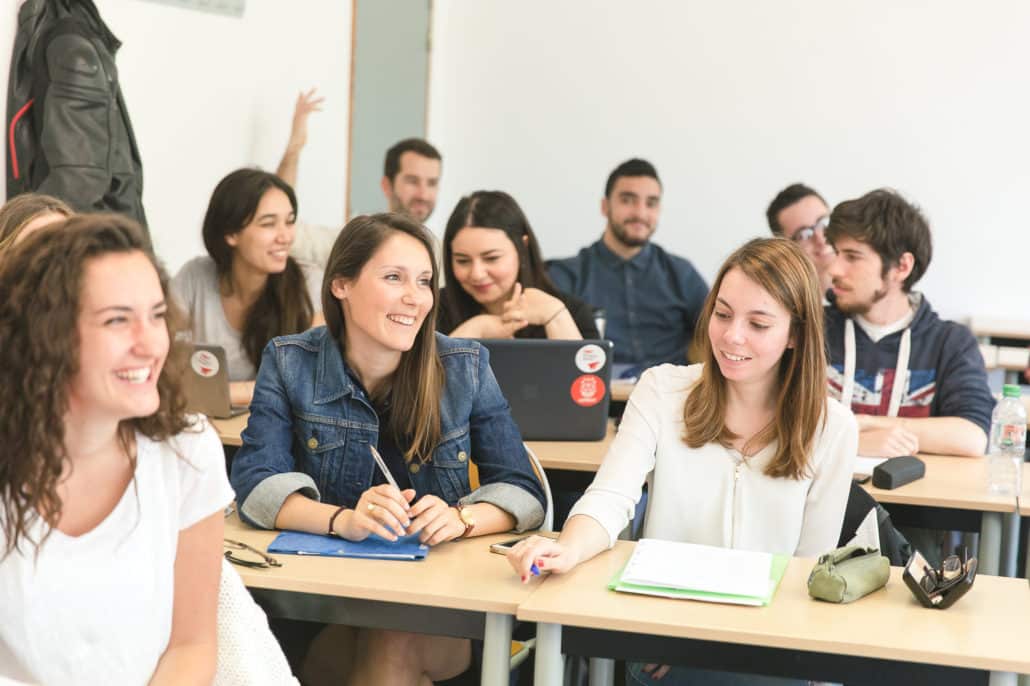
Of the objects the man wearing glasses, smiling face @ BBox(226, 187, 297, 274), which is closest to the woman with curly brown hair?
smiling face @ BBox(226, 187, 297, 274)

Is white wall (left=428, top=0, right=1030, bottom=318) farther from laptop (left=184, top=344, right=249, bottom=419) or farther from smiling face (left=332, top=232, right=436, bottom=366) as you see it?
smiling face (left=332, top=232, right=436, bottom=366)

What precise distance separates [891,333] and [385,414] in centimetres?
160

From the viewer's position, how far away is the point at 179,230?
14.4 feet

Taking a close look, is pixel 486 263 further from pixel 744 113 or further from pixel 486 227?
pixel 744 113

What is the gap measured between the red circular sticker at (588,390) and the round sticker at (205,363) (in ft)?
3.07

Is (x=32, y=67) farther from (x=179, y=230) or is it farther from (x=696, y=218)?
(x=696, y=218)

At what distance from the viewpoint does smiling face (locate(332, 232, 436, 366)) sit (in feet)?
7.94

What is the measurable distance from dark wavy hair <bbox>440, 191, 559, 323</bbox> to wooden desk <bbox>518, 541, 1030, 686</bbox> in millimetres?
1799

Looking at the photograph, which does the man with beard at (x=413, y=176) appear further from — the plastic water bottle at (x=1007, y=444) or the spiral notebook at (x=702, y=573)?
the spiral notebook at (x=702, y=573)

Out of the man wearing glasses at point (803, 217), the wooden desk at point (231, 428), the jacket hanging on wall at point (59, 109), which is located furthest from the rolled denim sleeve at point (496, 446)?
the man wearing glasses at point (803, 217)

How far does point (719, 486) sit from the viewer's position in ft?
7.82

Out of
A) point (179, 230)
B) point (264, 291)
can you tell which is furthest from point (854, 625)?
point (179, 230)

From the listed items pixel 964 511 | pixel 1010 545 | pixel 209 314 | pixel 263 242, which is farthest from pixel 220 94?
pixel 1010 545

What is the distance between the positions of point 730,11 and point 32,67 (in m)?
4.15
